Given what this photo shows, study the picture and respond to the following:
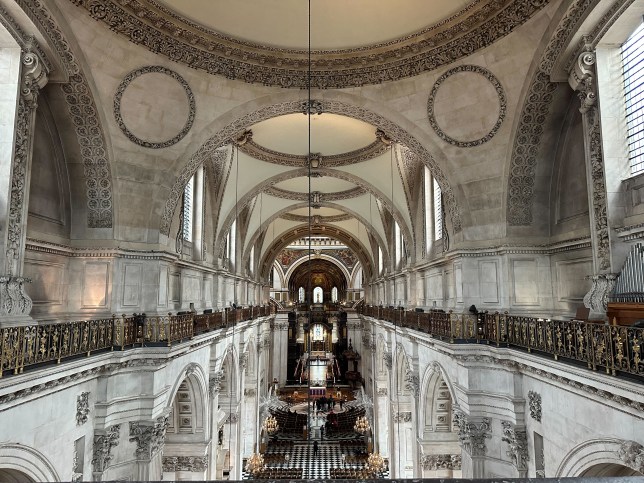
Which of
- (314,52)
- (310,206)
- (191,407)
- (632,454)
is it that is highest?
(314,52)

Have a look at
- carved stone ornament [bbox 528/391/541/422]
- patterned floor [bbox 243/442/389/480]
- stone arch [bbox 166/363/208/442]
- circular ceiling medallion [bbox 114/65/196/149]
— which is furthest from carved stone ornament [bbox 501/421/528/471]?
patterned floor [bbox 243/442/389/480]

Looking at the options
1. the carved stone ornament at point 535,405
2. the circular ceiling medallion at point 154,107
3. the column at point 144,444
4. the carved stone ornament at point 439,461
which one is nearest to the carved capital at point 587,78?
the carved stone ornament at point 535,405

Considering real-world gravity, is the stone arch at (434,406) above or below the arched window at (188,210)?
below

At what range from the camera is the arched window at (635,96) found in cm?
727

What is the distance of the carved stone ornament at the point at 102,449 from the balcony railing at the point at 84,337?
1726mm

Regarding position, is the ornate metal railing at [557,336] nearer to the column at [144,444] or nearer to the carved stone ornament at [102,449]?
the column at [144,444]

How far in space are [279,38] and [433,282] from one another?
31.9 ft

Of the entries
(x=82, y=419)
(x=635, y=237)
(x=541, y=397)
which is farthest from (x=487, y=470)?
(x=82, y=419)

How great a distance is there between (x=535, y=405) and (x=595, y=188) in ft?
13.5

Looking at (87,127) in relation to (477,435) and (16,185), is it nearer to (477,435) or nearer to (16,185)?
(16,185)

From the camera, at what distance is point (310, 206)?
39.1ft

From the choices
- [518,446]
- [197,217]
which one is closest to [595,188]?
[518,446]

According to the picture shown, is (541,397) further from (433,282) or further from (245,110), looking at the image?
(245,110)

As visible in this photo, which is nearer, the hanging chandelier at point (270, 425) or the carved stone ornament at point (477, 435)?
the carved stone ornament at point (477, 435)
